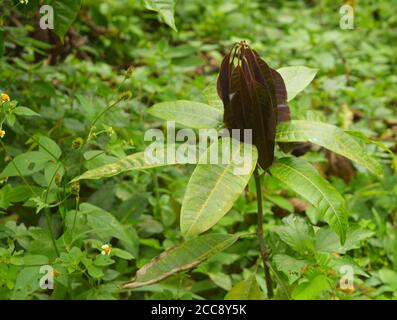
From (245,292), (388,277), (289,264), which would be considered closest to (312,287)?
(289,264)

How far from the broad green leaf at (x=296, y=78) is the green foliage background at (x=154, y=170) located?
15 cm

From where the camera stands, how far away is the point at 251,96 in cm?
155

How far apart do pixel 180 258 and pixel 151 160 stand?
0.27 m

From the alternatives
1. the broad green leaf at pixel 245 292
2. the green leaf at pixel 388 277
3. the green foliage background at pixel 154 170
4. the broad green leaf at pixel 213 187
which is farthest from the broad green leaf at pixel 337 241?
the green leaf at pixel 388 277

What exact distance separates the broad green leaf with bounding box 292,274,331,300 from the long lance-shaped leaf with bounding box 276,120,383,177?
32cm

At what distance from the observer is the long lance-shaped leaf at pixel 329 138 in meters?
1.54

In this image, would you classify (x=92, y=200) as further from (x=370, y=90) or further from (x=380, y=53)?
(x=380, y=53)

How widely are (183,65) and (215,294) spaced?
1.35 meters

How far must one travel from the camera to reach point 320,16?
4391 millimetres

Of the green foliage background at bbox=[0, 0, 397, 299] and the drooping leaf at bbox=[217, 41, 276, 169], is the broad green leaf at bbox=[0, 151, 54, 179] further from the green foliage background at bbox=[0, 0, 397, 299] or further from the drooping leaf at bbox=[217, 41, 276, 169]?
the drooping leaf at bbox=[217, 41, 276, 169]

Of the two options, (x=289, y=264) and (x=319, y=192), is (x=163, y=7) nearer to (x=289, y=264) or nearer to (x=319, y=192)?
(x=319, y=192)

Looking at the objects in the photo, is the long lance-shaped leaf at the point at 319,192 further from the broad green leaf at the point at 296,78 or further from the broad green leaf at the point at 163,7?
the broad green leaf at the point at 163,7
